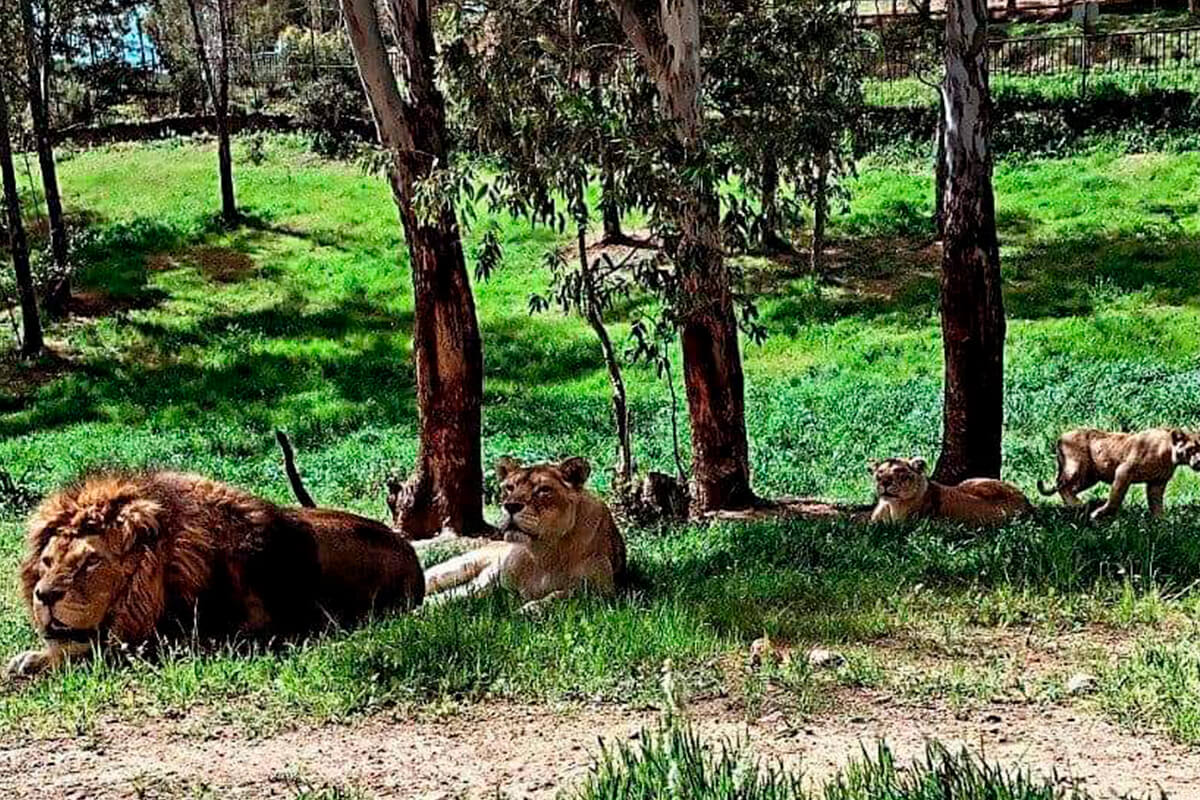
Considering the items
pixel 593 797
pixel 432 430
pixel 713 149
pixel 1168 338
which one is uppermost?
pixel 713 149

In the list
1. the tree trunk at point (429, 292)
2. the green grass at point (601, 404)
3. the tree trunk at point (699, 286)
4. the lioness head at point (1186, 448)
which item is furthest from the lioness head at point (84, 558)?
the lioness head at point (1186, 448)

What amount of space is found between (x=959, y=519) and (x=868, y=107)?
30.1 meters

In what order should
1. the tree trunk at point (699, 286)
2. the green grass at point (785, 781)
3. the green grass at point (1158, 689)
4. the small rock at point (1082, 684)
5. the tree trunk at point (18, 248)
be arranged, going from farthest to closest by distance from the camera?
1. the tree trunk at point (18, 248)
2. the tree trunk at point (699, 286)
3. the small rock at point (1082, 684)
4. the green grass at point (1158, 689)
5. the green grass at point (785, 781)

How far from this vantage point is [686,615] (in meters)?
7.28

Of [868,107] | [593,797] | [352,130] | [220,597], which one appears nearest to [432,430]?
[220,597]

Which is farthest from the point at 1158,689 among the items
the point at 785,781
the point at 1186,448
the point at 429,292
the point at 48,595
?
the point at 429,292

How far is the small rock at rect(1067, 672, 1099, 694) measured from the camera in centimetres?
579

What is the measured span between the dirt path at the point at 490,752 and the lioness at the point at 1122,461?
7031 mm

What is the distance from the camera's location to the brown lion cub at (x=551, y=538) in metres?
8.40

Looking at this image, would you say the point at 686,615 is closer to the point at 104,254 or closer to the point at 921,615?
the point at 921,615

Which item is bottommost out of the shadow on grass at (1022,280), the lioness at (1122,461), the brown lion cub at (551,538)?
the shadow on grass at (1022,280)

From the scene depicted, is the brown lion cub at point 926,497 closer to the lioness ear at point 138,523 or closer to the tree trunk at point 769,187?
the tree trunk at point 769,187

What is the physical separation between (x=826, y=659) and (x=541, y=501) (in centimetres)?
246

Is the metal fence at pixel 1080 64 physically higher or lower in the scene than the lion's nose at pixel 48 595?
higher
